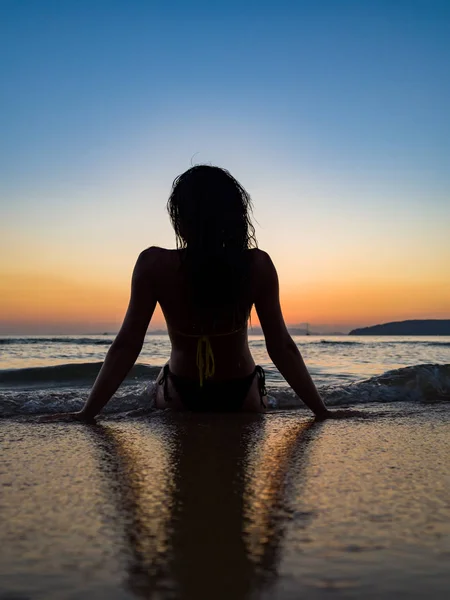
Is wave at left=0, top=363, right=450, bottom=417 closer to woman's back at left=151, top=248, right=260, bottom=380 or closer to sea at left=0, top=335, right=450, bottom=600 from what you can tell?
woman's back at left=151, top=248, right=260, bottom=380

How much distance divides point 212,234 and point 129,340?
75cm

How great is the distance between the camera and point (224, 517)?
129cm

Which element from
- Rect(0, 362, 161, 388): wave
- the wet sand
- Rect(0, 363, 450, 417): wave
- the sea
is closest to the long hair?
the sea

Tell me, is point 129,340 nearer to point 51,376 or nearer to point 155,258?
point 155,258

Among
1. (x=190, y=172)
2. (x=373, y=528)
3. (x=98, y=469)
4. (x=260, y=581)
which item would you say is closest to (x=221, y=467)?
(x=98, y=469)

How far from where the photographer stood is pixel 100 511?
133 cm

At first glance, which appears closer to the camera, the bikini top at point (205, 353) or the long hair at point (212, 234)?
the long hair at point (212, 234)

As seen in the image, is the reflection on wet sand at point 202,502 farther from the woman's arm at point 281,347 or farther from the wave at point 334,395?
the wave at point 334,395

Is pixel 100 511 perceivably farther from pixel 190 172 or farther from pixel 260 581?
pixel 190 172

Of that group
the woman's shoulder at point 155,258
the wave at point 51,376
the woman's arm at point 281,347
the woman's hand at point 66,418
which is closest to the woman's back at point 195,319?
the woman's shoulder at point 155,258

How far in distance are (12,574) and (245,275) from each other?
198 centimetres

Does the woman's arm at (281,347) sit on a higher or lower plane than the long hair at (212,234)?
lower

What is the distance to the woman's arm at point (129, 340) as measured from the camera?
113 inches

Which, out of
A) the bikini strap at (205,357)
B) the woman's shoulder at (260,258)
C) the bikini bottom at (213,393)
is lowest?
the bikini bottom at (213,393)
